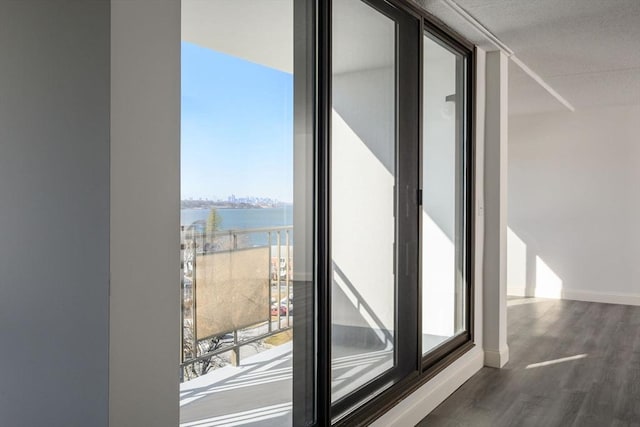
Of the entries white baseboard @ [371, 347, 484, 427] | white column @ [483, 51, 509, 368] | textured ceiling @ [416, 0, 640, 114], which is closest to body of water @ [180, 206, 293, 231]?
white baseboard @ [371, 347, 484, 427]

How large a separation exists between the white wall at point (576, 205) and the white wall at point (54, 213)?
6.71 m

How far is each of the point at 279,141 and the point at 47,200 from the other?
910mm

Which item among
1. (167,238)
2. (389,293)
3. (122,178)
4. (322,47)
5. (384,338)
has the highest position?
(322,47)

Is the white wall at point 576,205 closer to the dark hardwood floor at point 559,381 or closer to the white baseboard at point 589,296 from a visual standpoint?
the white baseboard at point 589,296

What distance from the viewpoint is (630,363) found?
407cm

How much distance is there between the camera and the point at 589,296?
6711 mm

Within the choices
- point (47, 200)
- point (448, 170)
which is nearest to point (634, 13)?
point (448, 170)

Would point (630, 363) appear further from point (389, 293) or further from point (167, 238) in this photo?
point (167, 238)

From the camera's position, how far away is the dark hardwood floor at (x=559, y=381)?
3.06m

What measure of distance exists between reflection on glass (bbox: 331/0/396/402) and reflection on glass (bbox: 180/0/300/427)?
0.32 metres

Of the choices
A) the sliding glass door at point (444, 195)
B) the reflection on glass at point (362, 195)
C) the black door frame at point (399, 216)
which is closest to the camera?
the black door frame at point (399, 216)

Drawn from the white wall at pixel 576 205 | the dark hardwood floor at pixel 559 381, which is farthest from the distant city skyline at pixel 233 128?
the white wall at pixel 576 205

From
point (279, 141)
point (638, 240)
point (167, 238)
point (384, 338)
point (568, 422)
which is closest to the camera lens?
point (167, 238)

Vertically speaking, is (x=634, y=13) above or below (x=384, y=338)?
above
